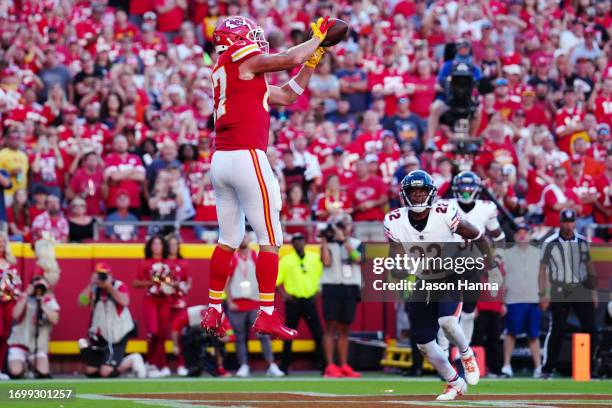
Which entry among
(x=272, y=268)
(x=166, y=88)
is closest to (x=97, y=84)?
(x=166, y=88)

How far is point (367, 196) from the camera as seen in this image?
57.2 feet

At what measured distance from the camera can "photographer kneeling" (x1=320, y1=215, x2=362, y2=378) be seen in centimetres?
1614

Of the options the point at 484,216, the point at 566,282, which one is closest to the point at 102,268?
the point at 484,216

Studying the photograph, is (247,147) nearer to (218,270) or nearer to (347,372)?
(218,270)

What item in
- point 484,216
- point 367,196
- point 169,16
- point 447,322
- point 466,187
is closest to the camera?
point 447,322

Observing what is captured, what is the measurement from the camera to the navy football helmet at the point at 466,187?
13.6 meters

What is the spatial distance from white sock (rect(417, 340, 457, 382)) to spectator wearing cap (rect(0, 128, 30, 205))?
7388 millimetres

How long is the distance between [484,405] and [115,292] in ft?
22.6

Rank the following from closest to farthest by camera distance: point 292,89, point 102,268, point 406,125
A: point 292,89, point 102,268, point 406,125

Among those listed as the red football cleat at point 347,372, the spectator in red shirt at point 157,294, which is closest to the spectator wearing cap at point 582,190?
the red football cleat at point 347,372

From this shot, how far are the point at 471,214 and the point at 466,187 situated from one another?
1.36 feet

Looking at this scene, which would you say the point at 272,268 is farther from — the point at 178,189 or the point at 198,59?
the point at 198,59

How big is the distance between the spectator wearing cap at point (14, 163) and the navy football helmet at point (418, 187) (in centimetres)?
716

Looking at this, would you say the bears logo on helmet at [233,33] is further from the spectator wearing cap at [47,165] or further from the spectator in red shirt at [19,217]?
the spectator wearing cap at [47,165]
